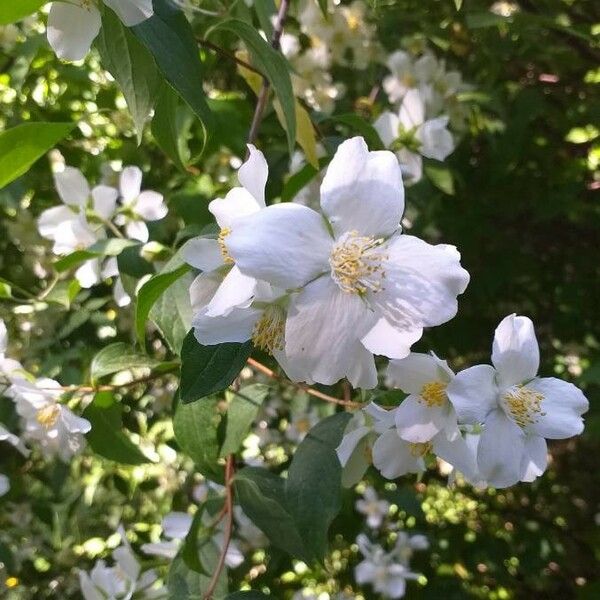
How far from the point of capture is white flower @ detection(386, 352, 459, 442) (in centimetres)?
73

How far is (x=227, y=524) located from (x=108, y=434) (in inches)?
9.6

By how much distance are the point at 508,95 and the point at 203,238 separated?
1618mm

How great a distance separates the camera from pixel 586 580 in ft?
8.86

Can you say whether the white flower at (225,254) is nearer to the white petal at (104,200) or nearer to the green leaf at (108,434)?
the green leaf at (108,434)

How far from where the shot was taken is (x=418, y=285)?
616 millimetres

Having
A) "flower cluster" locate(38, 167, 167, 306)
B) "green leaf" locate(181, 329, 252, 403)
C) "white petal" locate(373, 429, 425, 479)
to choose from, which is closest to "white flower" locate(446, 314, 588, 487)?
"white petal" locate(373, 429, 425, 479)

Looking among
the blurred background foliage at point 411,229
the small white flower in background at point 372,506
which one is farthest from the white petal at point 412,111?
the small white flower in background at point 372,506

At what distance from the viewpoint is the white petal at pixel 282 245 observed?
56cm

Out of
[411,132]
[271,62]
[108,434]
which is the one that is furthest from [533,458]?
[411,132]

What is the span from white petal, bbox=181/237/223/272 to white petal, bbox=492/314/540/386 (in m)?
0.29

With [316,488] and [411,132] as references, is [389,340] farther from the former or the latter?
[411,132]

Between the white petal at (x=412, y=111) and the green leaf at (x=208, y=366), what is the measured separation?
79 cm

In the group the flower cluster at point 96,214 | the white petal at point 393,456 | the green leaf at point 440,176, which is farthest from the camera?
the green leaf at point 440,176

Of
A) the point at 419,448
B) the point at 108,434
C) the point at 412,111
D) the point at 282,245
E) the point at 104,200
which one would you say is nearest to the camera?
the point at 282,245
